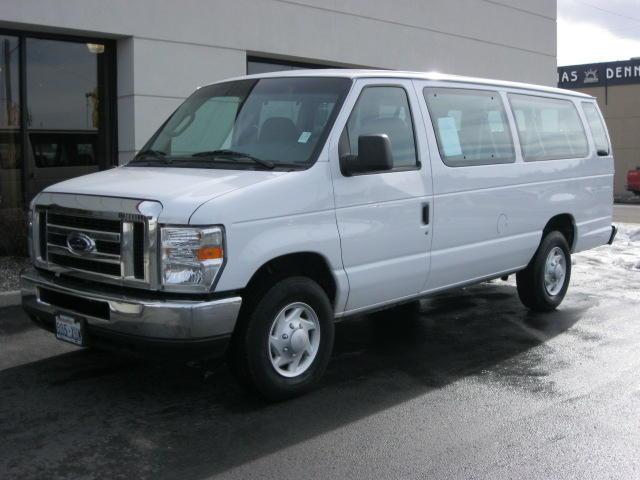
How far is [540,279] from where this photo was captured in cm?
772


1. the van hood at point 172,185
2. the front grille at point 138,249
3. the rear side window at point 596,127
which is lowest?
the front grille at point 138,249

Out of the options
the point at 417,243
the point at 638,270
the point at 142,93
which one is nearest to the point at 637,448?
the point at 417,243

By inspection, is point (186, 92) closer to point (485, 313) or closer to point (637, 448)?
point (485, 313)

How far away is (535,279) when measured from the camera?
25.2 ft

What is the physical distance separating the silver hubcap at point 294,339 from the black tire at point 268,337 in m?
0.03

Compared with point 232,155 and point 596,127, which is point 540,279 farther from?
point 232,155

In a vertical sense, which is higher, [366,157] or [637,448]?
[366,157]

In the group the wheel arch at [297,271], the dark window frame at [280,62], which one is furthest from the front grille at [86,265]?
the dark window frame at [280,62]

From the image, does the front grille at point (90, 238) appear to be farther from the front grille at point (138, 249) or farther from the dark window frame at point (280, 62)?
the dark window frame at point (280, 62)

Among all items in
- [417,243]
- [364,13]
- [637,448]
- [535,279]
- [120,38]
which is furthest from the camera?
[364,13]

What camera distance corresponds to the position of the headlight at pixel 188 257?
4508mm

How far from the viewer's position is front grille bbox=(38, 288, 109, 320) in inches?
189

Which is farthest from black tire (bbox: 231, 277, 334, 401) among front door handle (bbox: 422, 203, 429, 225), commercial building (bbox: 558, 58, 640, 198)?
commercial building (bbox: 558, 58, 640, 198)

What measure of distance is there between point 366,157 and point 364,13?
9002mm
